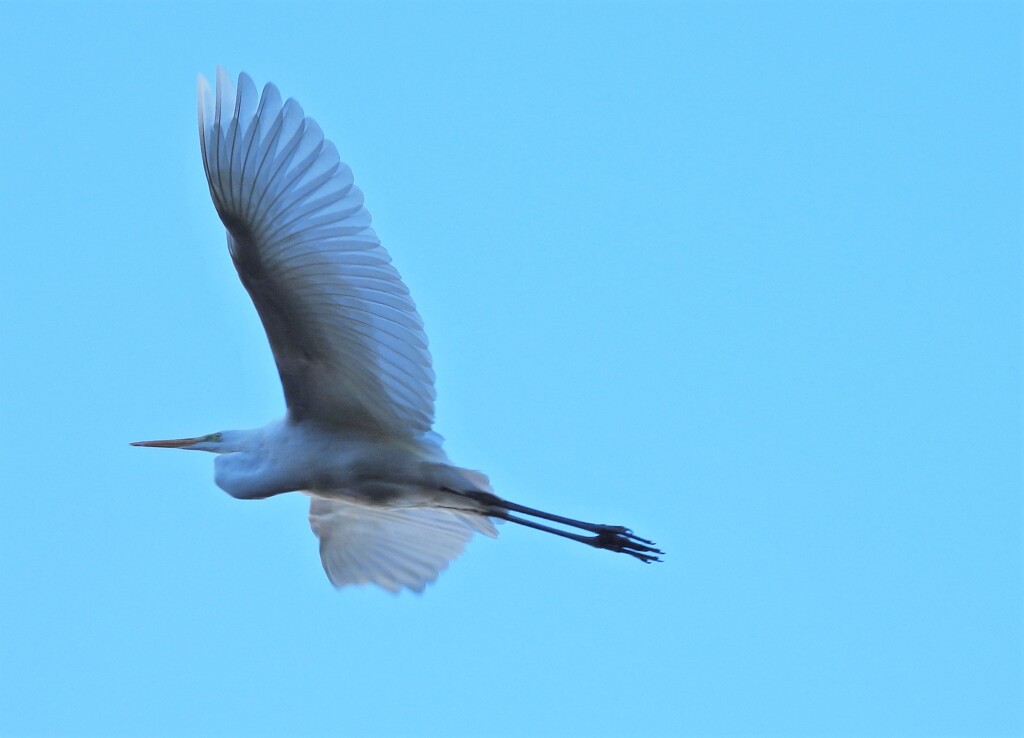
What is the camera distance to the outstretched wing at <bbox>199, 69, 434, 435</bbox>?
4719mm

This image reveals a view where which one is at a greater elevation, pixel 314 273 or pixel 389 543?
pixel 314 273

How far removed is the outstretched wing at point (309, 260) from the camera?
15.5 ft

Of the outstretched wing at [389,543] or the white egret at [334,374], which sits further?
the outstretched wing at [389,543]

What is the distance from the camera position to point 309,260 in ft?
16.3

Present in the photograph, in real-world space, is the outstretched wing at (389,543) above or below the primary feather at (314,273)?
below

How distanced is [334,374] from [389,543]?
4.16ft

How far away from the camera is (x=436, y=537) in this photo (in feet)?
20.9

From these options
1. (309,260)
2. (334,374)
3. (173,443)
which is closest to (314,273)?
(309,260)

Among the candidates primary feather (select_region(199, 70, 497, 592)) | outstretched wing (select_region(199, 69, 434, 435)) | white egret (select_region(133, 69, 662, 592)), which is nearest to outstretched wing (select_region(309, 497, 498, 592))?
white egret (select_region(133, 69, 662, 592))

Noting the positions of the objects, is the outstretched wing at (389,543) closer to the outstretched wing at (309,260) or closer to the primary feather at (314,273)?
the primary feather at (314,273)

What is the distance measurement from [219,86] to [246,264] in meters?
0.71

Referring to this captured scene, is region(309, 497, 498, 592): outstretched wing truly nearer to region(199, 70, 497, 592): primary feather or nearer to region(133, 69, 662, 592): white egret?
region(133, 69, 662, 592): white egret

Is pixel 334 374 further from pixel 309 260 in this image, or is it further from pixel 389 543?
pixel 389 543

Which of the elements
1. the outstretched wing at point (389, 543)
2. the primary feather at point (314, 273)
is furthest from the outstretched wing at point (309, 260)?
the outstretched wing at point (389, 543)
